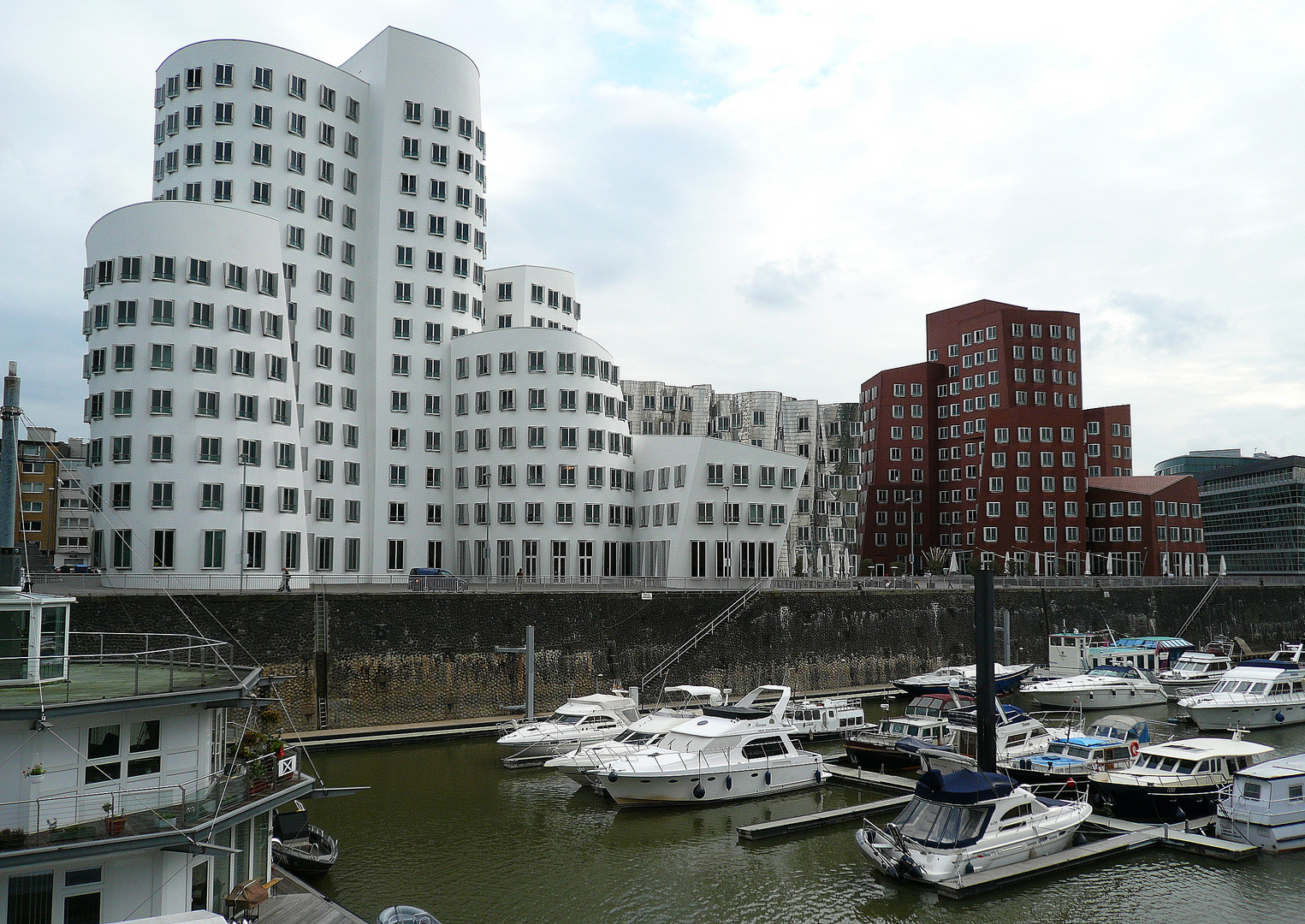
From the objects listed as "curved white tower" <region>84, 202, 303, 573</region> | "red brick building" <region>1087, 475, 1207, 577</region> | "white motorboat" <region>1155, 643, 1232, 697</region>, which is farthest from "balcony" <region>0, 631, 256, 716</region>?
"red brick building" <region>1087, 475, 1207, 577</region>

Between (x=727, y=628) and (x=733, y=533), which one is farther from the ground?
(x=733, y=533)

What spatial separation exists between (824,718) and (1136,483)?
77.6 m

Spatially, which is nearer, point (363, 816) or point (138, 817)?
point (138, 817)

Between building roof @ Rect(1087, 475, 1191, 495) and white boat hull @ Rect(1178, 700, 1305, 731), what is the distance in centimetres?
5783

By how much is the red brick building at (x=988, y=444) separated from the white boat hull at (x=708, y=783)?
70714 mm

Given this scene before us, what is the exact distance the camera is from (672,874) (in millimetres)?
29688

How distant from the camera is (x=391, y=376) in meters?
77.9

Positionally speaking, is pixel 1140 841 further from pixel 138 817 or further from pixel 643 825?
pixel 138 817

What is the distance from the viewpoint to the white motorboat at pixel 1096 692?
202 feet

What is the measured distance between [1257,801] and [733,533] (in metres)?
48.0

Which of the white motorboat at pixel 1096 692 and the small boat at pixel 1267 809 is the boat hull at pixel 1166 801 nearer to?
the small boat at pixel 1267 809

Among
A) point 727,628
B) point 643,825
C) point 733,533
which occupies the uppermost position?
point 733,533

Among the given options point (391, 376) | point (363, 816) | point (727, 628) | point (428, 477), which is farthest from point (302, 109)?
point (363, 816)

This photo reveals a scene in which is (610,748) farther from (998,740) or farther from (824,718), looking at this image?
(998,740)
